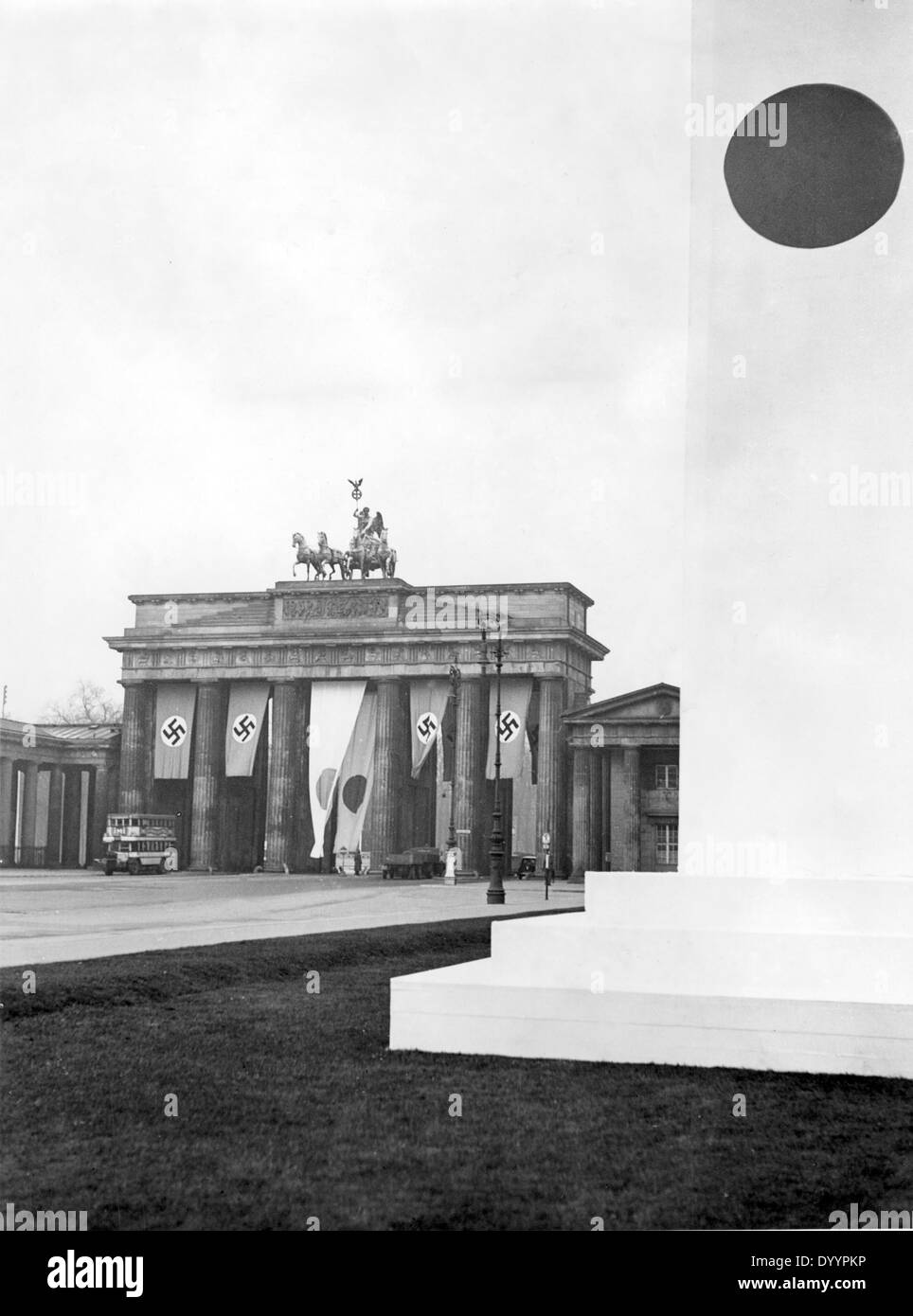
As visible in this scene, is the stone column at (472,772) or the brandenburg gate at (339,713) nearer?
the stone column at (472,772)

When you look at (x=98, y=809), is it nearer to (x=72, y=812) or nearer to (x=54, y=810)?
(x=54, y=810)

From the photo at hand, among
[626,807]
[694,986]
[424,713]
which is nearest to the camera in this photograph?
[694,986]

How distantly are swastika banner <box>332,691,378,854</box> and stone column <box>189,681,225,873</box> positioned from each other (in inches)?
234

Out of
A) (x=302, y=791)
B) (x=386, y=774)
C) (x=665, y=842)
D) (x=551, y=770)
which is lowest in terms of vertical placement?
(x=665, y=842)

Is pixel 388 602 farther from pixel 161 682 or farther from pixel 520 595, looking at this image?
pixel 161 682

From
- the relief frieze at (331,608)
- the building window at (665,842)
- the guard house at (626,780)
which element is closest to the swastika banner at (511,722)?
the guard house at (626,780)

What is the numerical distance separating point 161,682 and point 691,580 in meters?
57.9

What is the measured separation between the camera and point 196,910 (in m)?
26.7

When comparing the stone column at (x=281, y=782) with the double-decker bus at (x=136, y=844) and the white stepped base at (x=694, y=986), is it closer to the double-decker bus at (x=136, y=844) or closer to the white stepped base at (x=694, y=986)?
the double-decker bus at (x=136, y=844)

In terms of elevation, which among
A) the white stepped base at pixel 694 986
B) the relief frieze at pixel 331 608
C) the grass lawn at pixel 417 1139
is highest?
the relief frieze at pixel 331 608

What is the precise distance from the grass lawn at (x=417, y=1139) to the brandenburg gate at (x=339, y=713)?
4835 cm

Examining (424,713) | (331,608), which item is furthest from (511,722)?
(331,608)

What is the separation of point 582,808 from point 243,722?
16.7 metres

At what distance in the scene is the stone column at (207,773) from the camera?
61.6m
